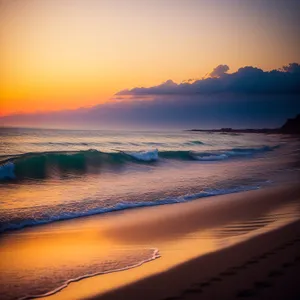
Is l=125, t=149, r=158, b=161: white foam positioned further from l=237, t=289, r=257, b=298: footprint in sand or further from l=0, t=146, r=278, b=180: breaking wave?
l=237, t=289, r=257, b=298: footprint in sand

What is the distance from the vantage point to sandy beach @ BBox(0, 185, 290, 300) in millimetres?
3887

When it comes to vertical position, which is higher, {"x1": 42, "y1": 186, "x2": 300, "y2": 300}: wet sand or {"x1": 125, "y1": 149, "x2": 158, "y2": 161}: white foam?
A: {"x1": 125, "y1": 149, "x2": 158, "y2": 161}: white foam

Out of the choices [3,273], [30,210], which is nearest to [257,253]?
[3,273]

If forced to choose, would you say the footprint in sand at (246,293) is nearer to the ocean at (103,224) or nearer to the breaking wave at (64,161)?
the ocean at (103,224)

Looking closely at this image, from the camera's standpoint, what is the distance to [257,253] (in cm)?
A: 502

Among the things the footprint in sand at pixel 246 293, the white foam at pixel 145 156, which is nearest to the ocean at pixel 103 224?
the footprint in sand at pixel 246 293

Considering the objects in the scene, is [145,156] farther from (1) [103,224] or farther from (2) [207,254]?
(2) [207,254]

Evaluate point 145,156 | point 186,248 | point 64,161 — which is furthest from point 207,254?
point 145,156

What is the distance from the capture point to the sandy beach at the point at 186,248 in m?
3.89

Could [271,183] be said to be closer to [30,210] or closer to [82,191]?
[82,191]

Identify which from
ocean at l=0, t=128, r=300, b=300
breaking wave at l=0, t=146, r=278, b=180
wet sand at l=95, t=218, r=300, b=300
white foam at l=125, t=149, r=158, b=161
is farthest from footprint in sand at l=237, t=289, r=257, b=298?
white foam at l=125, t=149, r=158, b=161

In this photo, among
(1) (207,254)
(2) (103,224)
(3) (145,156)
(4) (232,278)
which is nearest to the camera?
(4) (232,278)

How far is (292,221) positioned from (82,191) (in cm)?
722

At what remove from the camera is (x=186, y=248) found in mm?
5754
